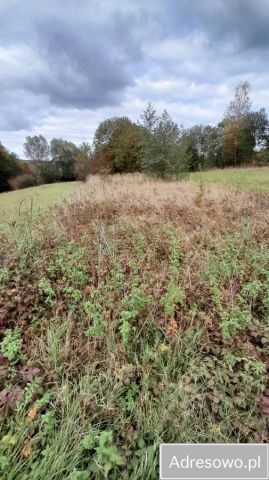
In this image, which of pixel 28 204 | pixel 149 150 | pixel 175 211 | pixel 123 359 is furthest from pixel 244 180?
pixel 123 359

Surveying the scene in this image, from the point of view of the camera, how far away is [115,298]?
95.0 inches

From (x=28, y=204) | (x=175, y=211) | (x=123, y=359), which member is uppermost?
(x=28, y=204)

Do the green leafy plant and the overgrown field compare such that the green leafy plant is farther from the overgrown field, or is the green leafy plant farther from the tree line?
the tree line

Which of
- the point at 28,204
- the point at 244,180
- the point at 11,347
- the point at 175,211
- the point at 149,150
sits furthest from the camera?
the point at 149,150

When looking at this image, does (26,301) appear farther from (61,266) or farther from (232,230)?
(232,230)

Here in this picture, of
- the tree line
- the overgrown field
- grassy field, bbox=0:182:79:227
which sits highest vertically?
the tree line

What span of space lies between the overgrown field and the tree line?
1174 cm

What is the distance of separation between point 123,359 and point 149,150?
13350mm

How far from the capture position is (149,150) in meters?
13.8

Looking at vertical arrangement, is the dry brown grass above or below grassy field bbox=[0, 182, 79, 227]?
below

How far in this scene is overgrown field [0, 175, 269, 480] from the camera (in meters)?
1.44

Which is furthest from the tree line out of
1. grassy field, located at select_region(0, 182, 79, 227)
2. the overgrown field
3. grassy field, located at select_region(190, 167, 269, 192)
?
the overgrown field

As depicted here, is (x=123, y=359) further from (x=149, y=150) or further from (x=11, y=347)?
(x=149, y=150)

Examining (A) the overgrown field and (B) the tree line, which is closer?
(A) the overgrown field
